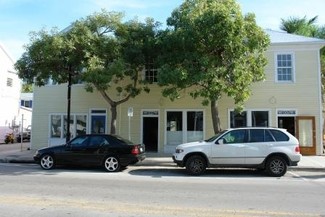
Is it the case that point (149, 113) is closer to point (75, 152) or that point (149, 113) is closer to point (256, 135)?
point (75, 152)

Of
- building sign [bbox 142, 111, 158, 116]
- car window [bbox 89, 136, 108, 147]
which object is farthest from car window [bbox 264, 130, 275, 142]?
building sign [bbox 142, 111, 158, 116]

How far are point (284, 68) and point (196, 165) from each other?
1039cm

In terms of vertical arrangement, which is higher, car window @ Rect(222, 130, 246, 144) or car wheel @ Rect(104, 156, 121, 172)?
car window @ Rect(222, 130, 246, 144)

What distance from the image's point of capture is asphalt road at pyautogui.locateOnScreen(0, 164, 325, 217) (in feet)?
26.4

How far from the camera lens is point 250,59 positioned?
61.6 feet

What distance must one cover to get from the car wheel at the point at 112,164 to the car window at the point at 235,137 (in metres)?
4.14

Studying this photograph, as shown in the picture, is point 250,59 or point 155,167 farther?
point 250,59

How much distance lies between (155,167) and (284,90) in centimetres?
931

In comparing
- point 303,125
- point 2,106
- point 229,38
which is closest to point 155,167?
point 229,38

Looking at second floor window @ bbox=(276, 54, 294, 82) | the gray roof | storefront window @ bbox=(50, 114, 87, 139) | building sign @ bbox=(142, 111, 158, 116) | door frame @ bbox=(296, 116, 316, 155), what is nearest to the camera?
door frame @ bbox=(296, 116, 316, 155)

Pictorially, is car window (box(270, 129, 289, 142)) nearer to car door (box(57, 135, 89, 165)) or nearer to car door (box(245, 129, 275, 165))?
car door (box(245, 129, 275, 165))

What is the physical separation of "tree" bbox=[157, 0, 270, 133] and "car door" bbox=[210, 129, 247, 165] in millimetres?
3760

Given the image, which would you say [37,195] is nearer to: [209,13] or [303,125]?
[209,13]

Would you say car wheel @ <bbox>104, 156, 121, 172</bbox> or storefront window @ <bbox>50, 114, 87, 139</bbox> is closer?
car wheel @ <bbox>104, 156, 121, 172</bbox>
